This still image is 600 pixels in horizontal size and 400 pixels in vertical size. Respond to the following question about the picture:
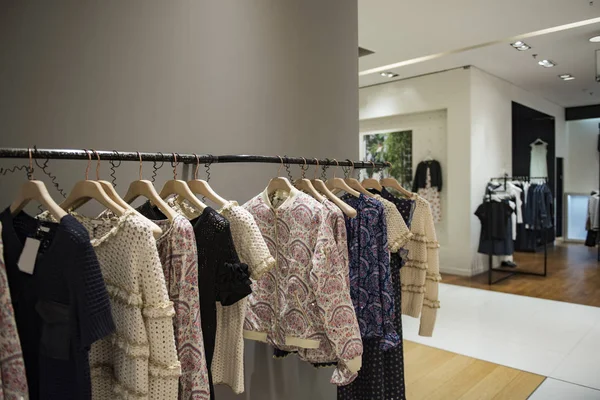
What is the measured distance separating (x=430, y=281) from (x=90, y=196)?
5.72 feet

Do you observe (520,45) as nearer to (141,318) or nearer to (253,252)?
(253,252)

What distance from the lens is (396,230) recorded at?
199 cm

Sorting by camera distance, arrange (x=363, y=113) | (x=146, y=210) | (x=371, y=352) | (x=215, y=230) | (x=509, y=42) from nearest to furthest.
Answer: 1. (x=215, y=230)
2. (x=146, y=210)
3. (x=371, y=352)
4. (x=509, y=42)
5. (x=363, y=113)

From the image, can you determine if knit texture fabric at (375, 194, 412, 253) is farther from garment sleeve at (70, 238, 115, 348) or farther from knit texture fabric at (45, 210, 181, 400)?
garment sleeve at (70, 238, 115, 348)

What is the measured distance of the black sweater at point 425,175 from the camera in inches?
265

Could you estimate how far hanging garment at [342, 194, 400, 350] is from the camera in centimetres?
176

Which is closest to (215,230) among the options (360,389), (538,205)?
(360,389)

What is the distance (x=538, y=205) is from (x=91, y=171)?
22.5 feet

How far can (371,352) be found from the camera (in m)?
1.92

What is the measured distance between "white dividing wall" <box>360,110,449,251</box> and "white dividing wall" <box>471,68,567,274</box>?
1.40 ft

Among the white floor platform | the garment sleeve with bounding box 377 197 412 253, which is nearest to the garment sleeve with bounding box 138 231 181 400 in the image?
the garment sleeve with bounding box 377 197 412 253

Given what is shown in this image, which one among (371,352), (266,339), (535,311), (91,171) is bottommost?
(535,311)

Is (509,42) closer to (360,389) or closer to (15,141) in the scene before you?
(360,389)

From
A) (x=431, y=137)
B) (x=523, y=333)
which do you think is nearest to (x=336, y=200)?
(x=523, y=333)
